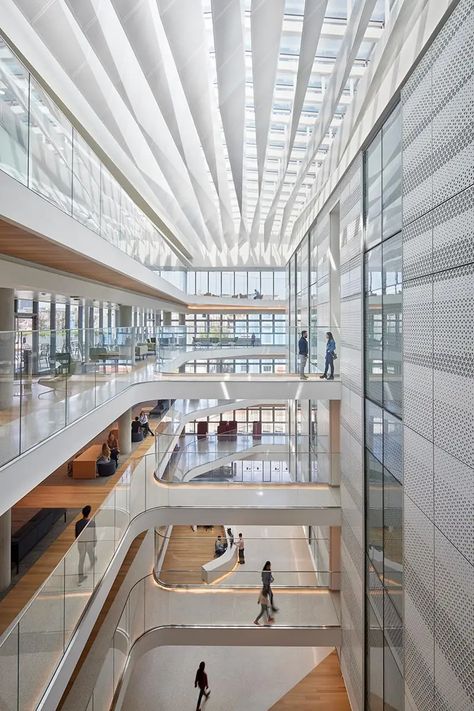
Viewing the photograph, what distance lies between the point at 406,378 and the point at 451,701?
3.09m

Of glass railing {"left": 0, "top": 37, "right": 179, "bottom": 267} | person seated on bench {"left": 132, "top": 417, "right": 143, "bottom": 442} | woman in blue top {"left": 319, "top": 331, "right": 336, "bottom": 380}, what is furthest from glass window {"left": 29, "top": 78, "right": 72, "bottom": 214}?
person seated on bench {"left": 132, "top": 417, "right": 143, "bottom": 442}

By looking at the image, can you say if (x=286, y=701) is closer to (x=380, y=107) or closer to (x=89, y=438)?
(x=89, y=438)

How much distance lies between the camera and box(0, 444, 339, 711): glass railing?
13.5 feet

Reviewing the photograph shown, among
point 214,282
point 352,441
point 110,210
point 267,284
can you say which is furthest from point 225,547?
point 214,282

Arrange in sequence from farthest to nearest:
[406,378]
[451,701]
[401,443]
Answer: [401,443] → [406,378] → [451,701]

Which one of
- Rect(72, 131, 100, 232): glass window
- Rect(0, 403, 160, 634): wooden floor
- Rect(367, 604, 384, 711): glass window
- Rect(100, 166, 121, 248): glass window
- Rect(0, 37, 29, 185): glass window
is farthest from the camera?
Rect(100, 166, 121, 248): glass window

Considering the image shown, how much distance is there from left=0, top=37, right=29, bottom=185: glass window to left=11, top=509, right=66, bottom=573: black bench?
6176mm

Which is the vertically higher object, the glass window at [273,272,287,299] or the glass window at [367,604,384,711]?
the glass window at [273,272,287,299]

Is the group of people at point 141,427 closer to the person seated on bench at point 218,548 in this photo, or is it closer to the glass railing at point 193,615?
the person seated on bench at point 218,548

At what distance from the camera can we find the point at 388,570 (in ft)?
22.5

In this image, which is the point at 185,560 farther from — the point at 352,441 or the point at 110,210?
the point at 110,210

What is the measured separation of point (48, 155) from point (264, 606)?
28.2 ft

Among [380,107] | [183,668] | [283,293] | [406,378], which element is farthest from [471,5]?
[283,293]

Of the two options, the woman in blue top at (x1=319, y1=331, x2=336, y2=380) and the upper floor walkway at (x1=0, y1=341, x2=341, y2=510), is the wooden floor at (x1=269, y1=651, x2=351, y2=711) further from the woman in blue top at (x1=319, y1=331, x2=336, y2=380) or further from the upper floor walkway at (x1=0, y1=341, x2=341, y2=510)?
the woman in blue top at (x1=319, y1=331, x2=336, y2=380)
